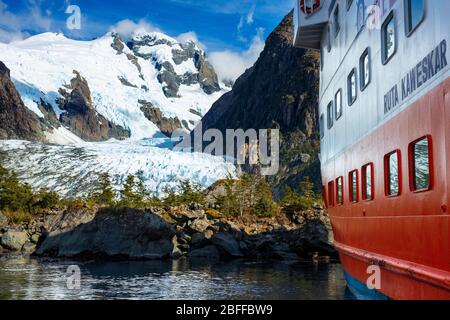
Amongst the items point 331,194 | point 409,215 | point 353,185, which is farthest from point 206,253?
point 409,215

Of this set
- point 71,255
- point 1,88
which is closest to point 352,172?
point 71,255

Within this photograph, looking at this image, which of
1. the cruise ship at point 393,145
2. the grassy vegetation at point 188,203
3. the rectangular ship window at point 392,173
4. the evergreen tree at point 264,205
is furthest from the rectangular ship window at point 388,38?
the evergreen tree at point 264,205

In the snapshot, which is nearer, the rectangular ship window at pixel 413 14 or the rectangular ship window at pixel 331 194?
the rectangular ship window at pixel 413 14

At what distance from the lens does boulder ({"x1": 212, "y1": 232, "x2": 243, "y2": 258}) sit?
38.5 meters

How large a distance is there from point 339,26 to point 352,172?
5091 mm

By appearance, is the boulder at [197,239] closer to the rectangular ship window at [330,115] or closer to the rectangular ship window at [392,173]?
the rectangular ship window at [330,115]

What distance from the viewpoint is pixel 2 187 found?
6344cm

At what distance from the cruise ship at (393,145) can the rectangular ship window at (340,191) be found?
0.14 feet

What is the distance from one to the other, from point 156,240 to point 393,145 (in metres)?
30.0

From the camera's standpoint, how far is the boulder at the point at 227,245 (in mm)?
38453

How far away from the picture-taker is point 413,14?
9.40 meters

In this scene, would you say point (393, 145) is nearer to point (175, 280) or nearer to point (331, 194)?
point (331, 194)

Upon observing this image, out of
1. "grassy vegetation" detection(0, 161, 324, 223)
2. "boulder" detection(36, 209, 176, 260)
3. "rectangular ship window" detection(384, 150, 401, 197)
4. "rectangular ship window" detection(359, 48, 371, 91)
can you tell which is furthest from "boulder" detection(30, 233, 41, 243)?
"rectangular ship window" detection(384, 150, 401, 197)

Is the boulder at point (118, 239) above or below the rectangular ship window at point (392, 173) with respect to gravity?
below
